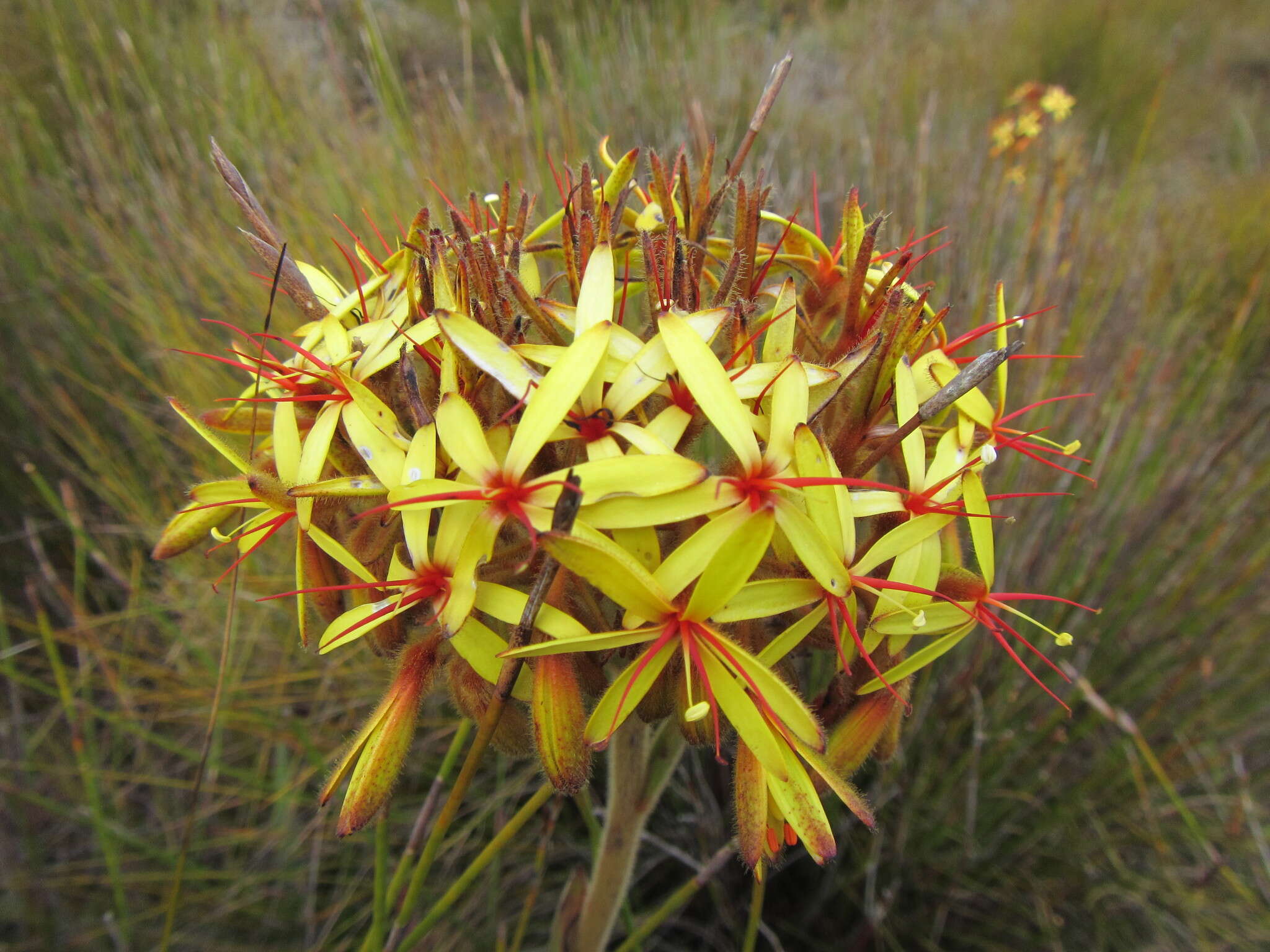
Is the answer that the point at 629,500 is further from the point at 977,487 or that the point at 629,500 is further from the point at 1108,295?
the point at 1108,295

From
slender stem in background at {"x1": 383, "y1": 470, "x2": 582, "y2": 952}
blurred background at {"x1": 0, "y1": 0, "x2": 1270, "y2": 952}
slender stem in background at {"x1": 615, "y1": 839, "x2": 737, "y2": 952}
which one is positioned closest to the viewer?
slender stem in background at {"x1": 383, "y1": 470, "x2": 582, "y2": 952}

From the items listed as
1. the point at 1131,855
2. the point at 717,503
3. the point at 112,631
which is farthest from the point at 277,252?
the point at 1131,855

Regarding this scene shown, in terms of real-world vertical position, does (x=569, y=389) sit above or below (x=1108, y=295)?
above

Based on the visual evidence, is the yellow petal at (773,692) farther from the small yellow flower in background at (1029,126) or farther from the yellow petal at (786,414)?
the small yellow flower in background at (1029,126)

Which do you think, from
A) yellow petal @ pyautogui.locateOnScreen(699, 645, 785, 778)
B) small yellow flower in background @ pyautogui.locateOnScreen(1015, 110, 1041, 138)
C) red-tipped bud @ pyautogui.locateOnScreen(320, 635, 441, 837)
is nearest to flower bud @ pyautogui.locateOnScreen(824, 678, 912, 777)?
yellow petal @ pyautogui.locateOnScreen(699, 645, 785, 778)

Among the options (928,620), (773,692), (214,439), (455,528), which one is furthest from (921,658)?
(214,439)

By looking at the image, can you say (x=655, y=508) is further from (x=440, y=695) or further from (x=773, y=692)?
(x=440, y=695)

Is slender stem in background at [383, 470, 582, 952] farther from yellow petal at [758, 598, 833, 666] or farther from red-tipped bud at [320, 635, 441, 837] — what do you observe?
yellow petal at [758, 598, 833, 666]
